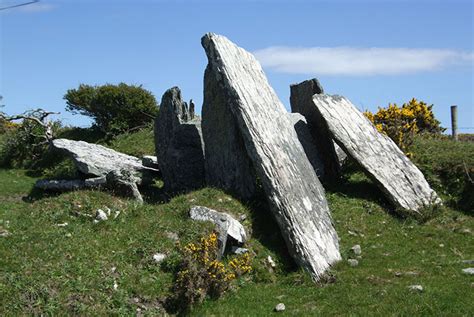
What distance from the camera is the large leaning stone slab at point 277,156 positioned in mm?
14359

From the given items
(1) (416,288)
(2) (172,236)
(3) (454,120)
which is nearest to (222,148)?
(2) (172,236)

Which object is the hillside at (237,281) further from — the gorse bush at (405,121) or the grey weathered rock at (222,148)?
the gorse bush at (405,121)

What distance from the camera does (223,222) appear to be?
14.3 m

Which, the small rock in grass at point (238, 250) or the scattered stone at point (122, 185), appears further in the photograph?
the scattered stone at point (122, 185)

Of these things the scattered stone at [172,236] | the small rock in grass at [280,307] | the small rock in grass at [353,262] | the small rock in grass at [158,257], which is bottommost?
the small rock in grass at [280,307]

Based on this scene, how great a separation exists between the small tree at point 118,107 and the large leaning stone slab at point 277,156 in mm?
10652

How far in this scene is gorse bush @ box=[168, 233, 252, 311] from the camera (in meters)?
11.9

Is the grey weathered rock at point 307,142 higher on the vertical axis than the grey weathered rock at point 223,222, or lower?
higher

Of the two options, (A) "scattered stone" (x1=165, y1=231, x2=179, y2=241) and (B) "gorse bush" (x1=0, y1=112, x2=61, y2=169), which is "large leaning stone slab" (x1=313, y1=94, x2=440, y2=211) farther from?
(B) "gorse bush" (x1=0, y1=112, x2=61, y2=169)

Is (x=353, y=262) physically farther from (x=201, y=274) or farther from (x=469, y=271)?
(x=201, y=274)

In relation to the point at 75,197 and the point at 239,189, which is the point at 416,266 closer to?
the point at 239,189

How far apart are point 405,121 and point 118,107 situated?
12.2 meters

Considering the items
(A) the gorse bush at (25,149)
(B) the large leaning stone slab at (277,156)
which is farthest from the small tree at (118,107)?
(B) the large leaning stone slab at (277,156)

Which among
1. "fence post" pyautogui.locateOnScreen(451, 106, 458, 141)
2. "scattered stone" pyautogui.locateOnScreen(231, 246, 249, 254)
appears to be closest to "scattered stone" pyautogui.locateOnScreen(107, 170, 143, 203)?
"scattered stone" pyautogui.locateOnScreen(231, 246, 249, 254)
